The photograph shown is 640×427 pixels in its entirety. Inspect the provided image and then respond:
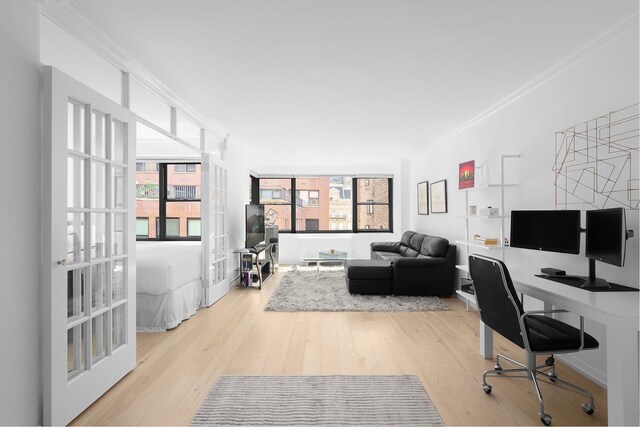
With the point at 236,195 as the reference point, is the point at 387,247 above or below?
below

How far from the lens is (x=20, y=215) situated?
1.70 m

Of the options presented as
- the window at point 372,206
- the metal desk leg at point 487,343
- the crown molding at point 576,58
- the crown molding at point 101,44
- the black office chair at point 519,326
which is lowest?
the metal desk leg at point 487,343

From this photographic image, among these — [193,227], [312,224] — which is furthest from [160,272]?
[312,224]

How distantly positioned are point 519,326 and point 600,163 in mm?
1502

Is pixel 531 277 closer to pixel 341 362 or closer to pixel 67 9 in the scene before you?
pixel 341 362

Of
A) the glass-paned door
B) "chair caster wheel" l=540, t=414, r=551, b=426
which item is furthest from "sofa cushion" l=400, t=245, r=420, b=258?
"chair caster wheel" l=540, t=414, r=551, b=426

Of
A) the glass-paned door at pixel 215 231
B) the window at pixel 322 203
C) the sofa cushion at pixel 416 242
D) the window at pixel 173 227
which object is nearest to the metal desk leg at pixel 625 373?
the glass-paned door at pixel 215 231

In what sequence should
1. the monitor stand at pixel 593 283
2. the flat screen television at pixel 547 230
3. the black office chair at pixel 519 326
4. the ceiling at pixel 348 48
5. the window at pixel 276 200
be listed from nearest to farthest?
the black office chair at pixel 519 326 < the ceiling at pixel 348 48 < the monitor stand at pixel 593 283 < the flat screen television at pixel 547 230 < the window at pixel 276 200

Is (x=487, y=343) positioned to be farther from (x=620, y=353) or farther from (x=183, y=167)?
(x=183, y=167)

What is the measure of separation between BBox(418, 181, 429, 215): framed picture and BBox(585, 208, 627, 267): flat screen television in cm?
401

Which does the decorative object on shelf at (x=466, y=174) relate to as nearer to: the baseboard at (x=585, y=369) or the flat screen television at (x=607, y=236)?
the flat screen television at (x=607, y=236)

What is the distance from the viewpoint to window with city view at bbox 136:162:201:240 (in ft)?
20.6

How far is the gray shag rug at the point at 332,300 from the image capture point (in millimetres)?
4180

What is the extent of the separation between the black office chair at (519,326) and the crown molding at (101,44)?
304 centimetres
